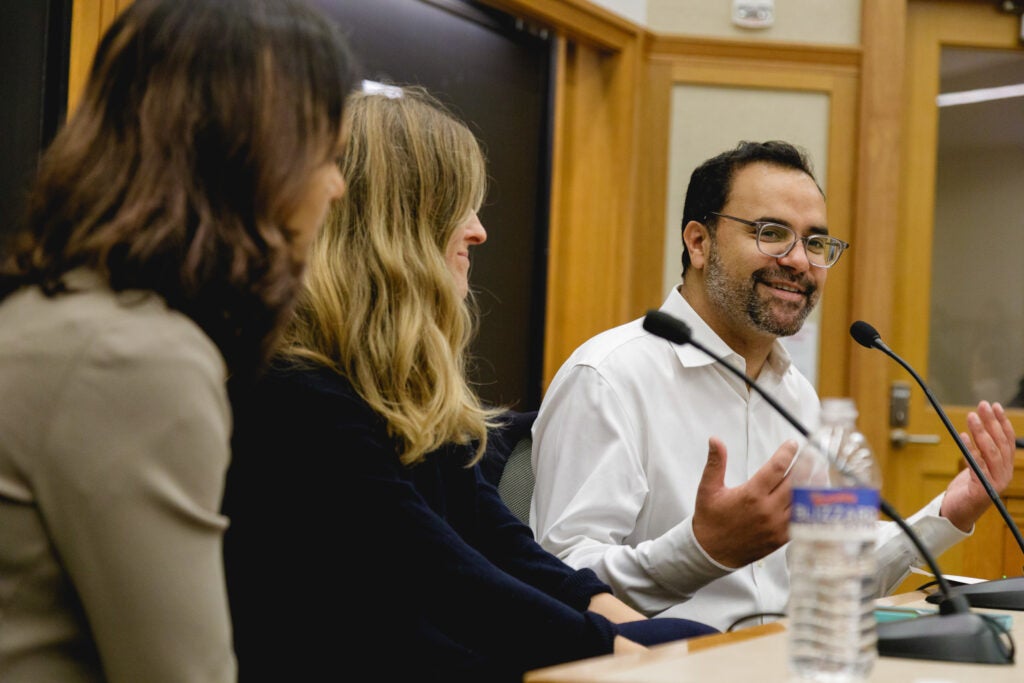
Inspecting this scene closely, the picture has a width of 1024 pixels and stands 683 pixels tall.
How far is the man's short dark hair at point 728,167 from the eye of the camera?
7.84 feet

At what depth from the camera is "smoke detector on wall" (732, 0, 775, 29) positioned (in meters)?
3.92

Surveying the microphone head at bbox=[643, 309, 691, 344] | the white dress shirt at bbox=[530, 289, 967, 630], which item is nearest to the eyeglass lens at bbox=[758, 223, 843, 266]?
the white dress shirt at bbox=[530, 289, 967, 630]

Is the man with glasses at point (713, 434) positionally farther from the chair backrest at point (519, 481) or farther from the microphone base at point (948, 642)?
the microphone base at point (948, 642)

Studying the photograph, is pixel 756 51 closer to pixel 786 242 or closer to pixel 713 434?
pixel 786 242

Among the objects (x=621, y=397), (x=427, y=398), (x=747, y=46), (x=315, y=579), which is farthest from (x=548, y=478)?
(x=747, y=46)

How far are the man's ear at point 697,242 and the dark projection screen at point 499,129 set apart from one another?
1.06 meters

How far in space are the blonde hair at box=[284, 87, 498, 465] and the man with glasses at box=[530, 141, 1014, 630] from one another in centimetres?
35

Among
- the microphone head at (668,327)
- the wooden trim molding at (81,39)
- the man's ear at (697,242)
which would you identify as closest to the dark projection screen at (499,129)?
the wooden trim molding at (81,39)

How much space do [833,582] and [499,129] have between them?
280cm

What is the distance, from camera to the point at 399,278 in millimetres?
1487

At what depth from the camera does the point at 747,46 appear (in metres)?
3.93

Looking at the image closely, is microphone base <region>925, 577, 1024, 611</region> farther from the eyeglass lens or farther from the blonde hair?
the eyeglass lens

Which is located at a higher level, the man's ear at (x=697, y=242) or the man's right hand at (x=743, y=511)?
the man's ear at (x=697, y=242)

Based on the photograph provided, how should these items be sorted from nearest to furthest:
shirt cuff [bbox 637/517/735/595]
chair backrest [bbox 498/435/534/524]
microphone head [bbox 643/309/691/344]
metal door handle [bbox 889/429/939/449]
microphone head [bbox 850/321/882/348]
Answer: microphone head [bbox 643/309/691/344], shirt cuff [bbox 637/517/735/595], microphone head [bbox 850/321/882/348], chair backrest [bbox 498/435/534/524], metal door handle [bbox 889/429/939/449]
